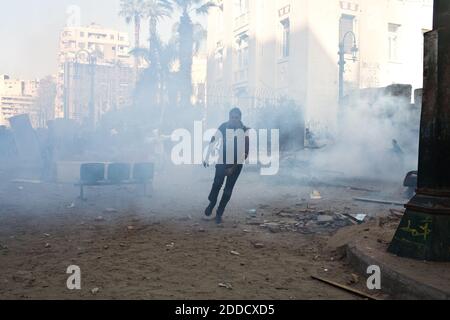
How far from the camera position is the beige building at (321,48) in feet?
66.5

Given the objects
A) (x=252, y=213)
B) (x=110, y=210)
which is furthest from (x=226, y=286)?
(x=110, y=210)

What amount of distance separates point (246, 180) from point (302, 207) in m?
4.98

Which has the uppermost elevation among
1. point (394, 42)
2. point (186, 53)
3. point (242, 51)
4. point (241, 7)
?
point (241, 7)

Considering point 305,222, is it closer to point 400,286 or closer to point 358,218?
point 358,218

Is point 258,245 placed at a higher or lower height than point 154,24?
lower

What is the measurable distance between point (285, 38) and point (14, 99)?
50083 millimetres

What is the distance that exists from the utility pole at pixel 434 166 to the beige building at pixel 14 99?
197 ft

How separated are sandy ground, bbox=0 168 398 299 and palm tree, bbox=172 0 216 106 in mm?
13435

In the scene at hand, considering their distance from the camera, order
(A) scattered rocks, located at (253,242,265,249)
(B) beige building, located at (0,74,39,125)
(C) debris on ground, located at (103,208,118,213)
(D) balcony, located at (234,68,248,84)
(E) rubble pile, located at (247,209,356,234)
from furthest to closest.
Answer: (B) beige building, located at (0,74,39,125) < (D) balcony, located at (234,68,248,84) < (C) debris on ground, located at (103,208,118,213) < (E) rubble pile, located at (247,209,356,234) < (A) scattered rocks, located at (253,242,265,249)

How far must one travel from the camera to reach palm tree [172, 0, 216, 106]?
69.2ft

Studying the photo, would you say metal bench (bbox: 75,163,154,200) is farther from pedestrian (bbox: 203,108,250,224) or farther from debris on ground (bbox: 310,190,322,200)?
debris on ground (bbox: 310,190,322,200)

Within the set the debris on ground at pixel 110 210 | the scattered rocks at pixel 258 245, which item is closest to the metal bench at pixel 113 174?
the debris on ground at pixel 110 210

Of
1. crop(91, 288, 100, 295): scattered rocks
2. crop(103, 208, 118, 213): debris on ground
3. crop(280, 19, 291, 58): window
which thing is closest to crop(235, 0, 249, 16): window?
crop(280, 19, 291, 58): window

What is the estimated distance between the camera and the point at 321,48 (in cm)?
2034
